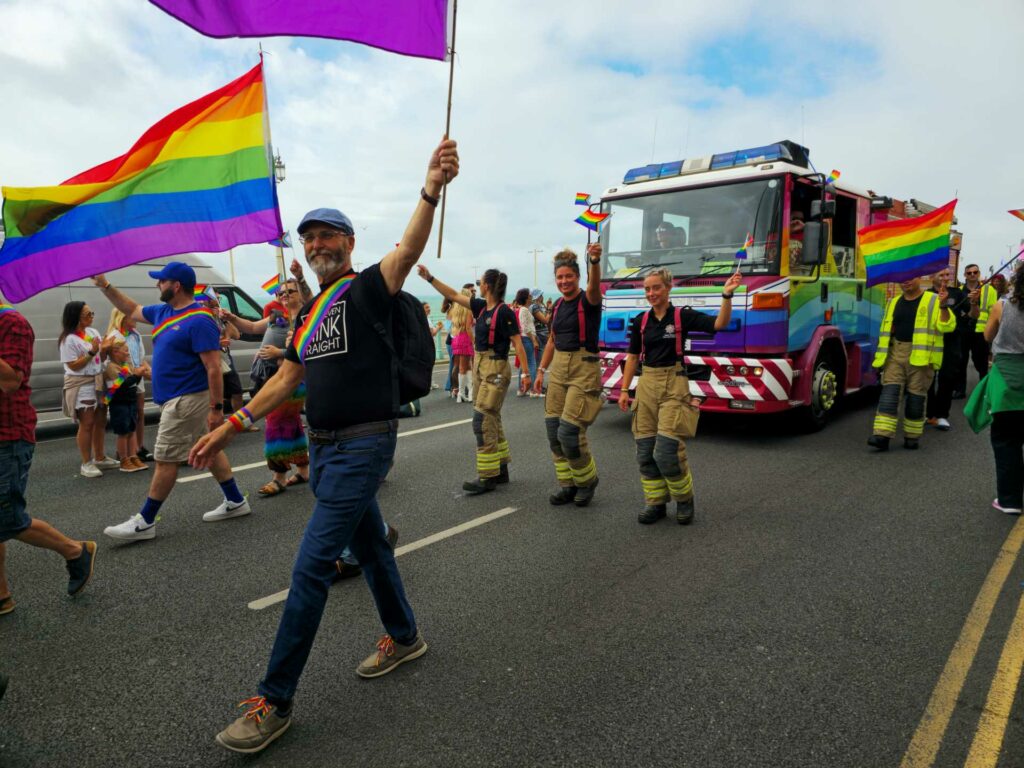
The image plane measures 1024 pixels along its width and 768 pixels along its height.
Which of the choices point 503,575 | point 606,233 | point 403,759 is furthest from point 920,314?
point 403,759

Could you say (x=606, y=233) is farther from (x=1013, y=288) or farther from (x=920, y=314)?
(x=1013, y=288)

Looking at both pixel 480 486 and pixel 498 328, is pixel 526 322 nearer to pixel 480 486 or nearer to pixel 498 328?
pixel 498 328

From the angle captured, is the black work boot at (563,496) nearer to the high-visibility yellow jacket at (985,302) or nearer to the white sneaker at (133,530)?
the white sneaker at (133,530)

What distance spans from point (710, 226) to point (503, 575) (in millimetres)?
5433

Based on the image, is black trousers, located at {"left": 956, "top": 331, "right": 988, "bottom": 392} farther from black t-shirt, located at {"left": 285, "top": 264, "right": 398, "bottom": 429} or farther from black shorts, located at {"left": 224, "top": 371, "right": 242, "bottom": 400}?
black t-shirt, located at {"left": 285, "top": 264, "right": 398, "bottom": 429}

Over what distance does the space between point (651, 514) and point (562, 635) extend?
1975 millimetres

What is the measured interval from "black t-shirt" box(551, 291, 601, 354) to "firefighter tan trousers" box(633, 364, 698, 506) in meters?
0.58

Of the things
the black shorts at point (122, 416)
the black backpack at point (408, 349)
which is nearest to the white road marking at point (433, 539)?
the black backpack at point (408, 349)

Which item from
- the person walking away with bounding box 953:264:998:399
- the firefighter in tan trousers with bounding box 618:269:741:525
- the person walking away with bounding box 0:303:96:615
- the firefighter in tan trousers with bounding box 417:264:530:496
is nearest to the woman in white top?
the person walking away with bounding box 0:303:96:615

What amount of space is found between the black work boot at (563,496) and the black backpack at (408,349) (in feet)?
10.2

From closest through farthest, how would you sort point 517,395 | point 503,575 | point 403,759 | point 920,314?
point 403,759 → point 503,575 → point 920,314 → point 517,395

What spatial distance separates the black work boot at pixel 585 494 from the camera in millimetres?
5746

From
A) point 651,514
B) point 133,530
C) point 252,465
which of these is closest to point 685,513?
point 651,514

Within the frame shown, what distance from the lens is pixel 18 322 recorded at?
3.63 meters
